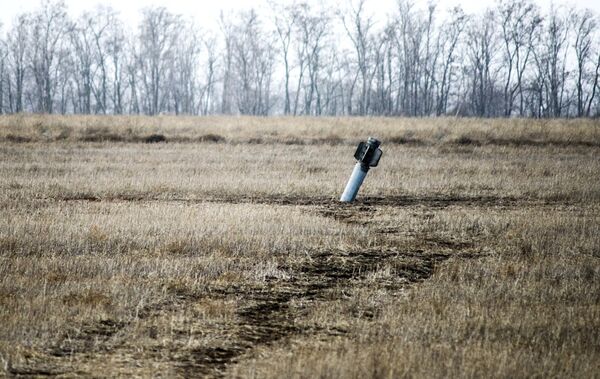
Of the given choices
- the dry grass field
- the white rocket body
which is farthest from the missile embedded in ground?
the dry grass field

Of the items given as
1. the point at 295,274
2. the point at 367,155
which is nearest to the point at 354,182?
the point at 367,155

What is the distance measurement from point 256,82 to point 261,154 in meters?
54.5

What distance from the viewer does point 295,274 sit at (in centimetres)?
742

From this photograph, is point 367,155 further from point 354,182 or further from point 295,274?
point 295,274

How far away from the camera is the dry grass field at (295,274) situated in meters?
→ 4.78

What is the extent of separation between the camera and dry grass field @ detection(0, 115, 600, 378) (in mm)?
4781

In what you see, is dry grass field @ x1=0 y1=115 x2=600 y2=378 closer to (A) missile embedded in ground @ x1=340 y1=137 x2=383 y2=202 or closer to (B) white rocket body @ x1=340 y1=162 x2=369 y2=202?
(B) white rocket body @ x1=340 y1=162 x2=369 y2=202

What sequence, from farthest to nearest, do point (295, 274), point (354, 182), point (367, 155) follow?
point (354, 182), point (367, 155), point (295, 274)

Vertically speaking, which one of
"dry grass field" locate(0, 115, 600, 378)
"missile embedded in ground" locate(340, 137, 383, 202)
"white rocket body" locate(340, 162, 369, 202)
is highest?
"missile embedded in ground" locate(340, 137, 383, 202)

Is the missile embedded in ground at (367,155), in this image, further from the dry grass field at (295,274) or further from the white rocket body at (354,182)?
the dry grass field at (295,274)

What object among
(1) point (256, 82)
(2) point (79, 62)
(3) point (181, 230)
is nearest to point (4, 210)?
(3) point (181, 230)

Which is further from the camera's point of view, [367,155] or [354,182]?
[354,182]

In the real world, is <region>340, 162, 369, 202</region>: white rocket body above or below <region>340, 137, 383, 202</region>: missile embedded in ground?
below

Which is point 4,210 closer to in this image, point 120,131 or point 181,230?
point 181,230
